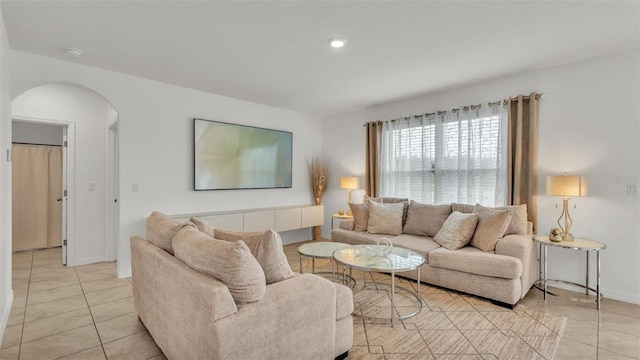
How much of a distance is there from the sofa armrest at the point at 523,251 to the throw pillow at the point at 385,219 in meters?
A: 1.24

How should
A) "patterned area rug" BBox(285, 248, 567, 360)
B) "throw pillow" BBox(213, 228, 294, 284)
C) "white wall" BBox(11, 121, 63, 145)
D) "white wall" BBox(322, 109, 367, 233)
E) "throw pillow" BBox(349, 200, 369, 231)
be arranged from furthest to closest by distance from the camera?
"white wall" BBox(322, 109, 367, 233) → "white wall" BBox(11, 121, 63, 145) → "throw pillow" BBox(349, 200, 369, 231) → "patterned area rug" BBox(285, 248, 567, 360) → "throw pillow" BBox(213, 228, 294, 284)

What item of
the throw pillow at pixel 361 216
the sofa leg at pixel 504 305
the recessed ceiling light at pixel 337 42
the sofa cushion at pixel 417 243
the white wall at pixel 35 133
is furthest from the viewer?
the white wall at pixel 35 133

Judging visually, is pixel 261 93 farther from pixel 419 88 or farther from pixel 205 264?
pixel 205 264

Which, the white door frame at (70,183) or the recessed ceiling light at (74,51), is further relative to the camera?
the white door frame at (70,183)

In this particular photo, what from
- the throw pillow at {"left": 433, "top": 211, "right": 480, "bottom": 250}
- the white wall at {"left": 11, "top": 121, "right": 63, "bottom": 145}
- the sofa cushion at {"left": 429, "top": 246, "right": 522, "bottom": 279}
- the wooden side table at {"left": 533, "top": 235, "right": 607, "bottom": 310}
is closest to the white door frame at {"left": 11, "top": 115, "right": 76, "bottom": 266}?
the white wall at {"left": 11, "top": 121, "right": 63, "bottom": 145}

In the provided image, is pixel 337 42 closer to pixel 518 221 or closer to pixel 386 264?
pixel 386 264

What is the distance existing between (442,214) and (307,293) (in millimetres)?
2644

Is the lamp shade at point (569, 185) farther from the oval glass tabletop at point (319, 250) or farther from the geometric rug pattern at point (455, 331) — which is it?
the oval glass tabletop at point (319, 250)

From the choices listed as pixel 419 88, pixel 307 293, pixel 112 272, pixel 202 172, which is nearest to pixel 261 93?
pixel 202 172

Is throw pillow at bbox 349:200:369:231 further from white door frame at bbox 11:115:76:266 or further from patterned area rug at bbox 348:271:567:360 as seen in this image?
white door frame at bbox 11:115:76:266

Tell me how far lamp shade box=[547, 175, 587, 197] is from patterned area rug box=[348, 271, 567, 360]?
115cm

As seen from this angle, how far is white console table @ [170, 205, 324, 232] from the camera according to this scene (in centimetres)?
425

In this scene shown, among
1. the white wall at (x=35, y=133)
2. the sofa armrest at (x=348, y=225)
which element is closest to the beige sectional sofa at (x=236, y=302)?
the sofa armrest at (x=348, y=225)

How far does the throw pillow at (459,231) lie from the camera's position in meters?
3.29
